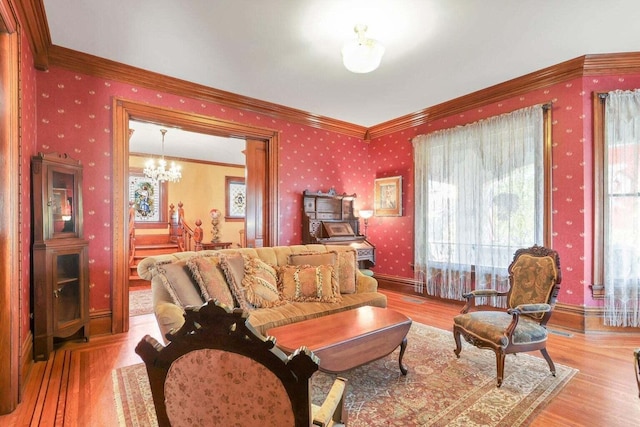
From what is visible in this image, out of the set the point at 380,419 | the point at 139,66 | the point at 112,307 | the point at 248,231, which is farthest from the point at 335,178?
the point at 380,419

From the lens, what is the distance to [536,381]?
8.12ft

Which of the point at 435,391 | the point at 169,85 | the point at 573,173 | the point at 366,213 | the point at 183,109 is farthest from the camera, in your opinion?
the point at 366,213

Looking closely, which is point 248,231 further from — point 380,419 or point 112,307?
point 380,419

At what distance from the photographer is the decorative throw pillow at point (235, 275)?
288cm

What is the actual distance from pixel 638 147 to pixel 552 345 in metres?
2.30

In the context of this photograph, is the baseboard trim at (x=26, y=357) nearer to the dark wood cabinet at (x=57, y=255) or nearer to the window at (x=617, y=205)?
the dark wood cabinet at (x=57, y=255)

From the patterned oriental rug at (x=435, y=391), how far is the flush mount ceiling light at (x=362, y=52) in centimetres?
247

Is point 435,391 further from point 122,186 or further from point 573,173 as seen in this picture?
point 122,186

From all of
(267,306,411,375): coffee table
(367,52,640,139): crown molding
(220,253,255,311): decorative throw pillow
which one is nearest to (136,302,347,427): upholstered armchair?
(267,306,411,375): coffee table

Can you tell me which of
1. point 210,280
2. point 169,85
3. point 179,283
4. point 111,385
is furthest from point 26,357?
point 169,85

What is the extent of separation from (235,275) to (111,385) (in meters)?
1.20

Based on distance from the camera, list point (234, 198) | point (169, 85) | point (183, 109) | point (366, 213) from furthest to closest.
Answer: point (234, 198)
point (366, 213)
point (183, 109)
point (169, 85)

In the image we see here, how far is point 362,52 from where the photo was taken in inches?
106

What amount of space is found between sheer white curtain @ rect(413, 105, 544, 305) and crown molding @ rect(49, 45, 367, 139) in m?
1.97
